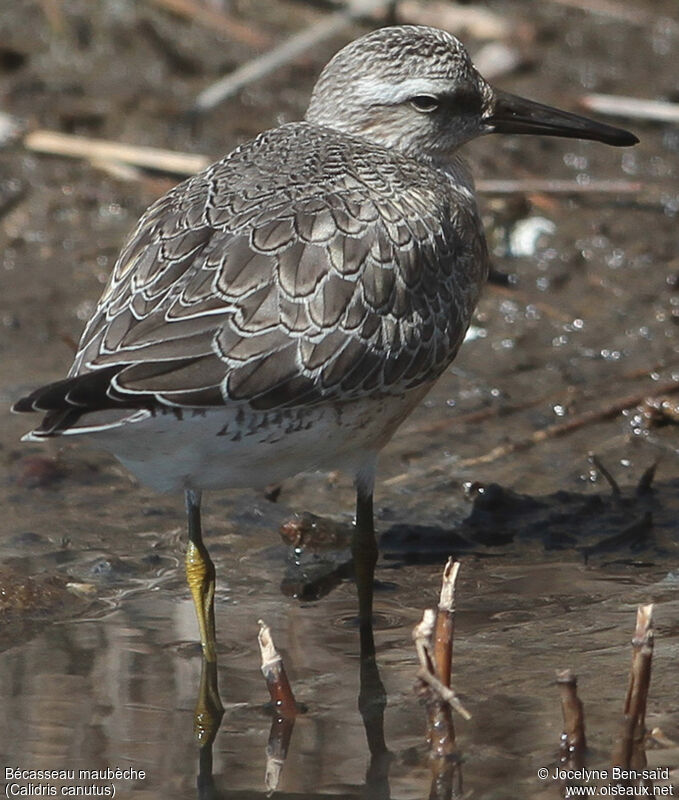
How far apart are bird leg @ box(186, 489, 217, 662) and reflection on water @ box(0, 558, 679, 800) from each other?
11 cm

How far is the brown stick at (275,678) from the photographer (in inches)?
173

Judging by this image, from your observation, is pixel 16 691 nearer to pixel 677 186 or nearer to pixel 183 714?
pixel 183 714

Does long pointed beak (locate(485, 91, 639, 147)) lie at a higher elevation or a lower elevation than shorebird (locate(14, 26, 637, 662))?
higher

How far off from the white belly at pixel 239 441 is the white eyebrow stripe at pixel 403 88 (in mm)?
1178

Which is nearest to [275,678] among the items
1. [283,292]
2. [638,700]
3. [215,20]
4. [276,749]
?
[276,749]

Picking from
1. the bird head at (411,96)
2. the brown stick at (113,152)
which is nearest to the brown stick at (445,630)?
the bird head at (411,96)

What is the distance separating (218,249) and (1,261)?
11.3ft

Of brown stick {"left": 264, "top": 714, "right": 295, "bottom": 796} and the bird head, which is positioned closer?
brown stick {"left": 264, "top": 714, "right": 295, "bottom": 796}

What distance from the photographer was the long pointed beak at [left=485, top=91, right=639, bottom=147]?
590 centimetres

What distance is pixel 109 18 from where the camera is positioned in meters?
9.40

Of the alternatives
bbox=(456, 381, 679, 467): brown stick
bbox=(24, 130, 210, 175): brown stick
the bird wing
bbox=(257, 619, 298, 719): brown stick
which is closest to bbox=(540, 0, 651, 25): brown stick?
bbox=(24, 130, 210, 175): brown stick

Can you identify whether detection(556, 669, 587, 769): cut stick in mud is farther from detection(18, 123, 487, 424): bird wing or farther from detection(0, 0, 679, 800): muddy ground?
detection(18, 123, 487, 424): bird wing

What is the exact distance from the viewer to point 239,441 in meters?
4.74

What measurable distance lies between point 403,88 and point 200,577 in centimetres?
193
